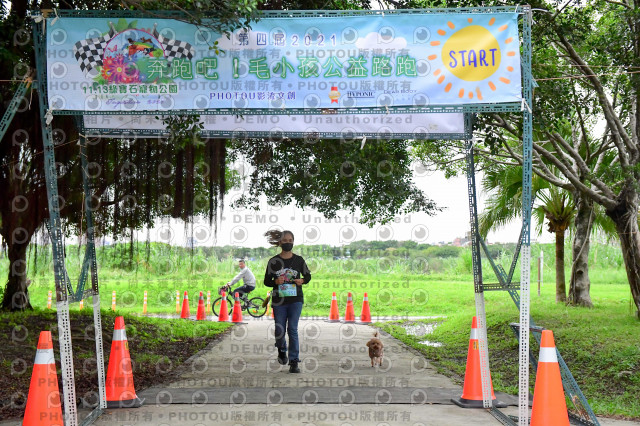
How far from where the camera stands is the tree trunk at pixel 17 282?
1175 centimetres

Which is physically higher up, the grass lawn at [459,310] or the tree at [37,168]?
the tree at [37,168]

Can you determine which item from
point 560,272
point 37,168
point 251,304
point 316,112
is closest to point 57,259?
point 316,112

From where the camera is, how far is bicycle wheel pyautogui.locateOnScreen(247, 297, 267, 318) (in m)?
17.9

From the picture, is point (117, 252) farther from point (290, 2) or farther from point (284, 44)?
point (284, 44)

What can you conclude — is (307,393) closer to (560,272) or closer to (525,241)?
(525,241)

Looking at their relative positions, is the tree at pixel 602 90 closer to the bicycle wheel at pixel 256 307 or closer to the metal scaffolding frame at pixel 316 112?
the metal scaffolding frame at pixel 316 112

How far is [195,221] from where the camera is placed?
35.5ft

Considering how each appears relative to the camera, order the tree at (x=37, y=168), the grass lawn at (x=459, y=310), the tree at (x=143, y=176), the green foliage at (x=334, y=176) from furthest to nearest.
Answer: the green foliage at (x=334, y=176) → the tree at (x=143, y=176) → the grass lawn at (x=459, y=310) → the tree at (x=37, y=168)

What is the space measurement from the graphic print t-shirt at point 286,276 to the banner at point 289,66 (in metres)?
3.08

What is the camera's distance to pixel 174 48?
18.1 feet

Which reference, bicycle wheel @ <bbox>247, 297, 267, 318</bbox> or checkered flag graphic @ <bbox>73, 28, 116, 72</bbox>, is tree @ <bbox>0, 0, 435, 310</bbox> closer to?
checkered flag graphic @ <bbox>73, 28, 116, 72</bbox>

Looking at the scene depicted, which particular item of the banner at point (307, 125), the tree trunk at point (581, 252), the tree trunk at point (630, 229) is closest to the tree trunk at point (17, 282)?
the banner at point (307, 125)

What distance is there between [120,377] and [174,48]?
134 inches

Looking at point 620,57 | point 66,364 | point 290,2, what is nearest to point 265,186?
point 290,2
